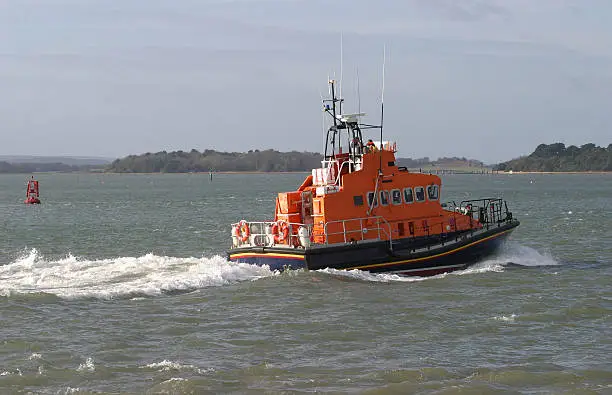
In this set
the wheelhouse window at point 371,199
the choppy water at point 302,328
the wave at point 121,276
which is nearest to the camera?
the choppy water at point 302,328

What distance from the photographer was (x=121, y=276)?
2033cm

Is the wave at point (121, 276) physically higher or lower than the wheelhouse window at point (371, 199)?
lower

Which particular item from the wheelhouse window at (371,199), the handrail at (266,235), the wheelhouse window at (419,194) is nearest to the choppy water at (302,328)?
the handrail at (266,235)

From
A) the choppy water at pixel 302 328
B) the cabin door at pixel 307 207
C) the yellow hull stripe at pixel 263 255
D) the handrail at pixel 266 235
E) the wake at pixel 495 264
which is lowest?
the choppy water at pixel 302 328

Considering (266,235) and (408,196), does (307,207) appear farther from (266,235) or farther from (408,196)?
(408,196)

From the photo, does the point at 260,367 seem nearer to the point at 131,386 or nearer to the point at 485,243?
the point at 131,386

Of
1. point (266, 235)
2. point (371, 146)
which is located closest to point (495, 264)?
point (371, 146)

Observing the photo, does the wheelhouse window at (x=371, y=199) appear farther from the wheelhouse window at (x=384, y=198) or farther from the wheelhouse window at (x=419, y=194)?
the wheelhouse window at (x=419, y=194)

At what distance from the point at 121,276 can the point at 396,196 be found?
7.04m

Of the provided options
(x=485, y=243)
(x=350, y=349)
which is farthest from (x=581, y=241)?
(x=350, y=349)

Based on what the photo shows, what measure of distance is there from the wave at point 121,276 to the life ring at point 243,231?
2.38ft

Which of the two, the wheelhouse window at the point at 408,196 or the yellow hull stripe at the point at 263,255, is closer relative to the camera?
the yellow hull stripe at the point at 263,255

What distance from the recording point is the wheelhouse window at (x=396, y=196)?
70.1ft

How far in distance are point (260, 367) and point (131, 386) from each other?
6.46 ft
